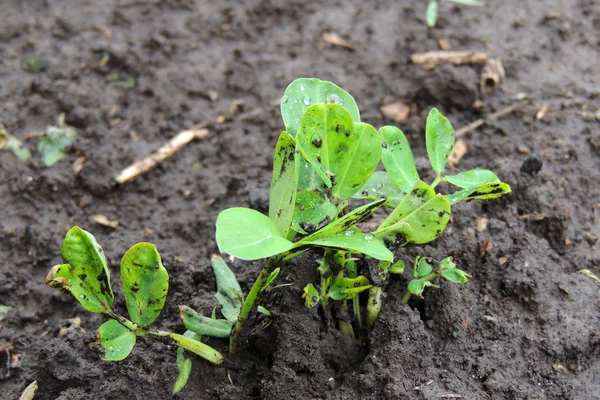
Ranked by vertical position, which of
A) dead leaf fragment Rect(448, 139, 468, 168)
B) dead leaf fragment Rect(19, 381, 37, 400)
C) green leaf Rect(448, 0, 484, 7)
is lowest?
dead leaf fragment Rect(19, 381, 37, 400)

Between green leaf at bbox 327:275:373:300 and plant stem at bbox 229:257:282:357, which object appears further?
green leaf at bbox 327:275:373:300

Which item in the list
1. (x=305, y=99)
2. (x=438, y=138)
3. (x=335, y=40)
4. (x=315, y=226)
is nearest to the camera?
(x=315, y=226)

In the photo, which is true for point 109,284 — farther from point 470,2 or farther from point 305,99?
point 470,2

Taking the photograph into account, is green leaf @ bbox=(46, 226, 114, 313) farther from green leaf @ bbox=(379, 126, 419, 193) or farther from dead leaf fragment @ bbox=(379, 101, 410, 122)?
dead leaf fragment @ bbox=(379, 101, 410, 122)

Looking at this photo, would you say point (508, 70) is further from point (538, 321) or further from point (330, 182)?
point (330, 182)

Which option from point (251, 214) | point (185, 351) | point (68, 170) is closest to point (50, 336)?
point (185, 351)

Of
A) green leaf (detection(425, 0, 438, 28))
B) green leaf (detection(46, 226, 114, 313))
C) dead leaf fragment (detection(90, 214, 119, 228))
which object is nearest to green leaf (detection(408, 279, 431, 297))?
green leaf (detection(46, 226, 114, 313))

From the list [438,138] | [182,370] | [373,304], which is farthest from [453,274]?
[182,370]

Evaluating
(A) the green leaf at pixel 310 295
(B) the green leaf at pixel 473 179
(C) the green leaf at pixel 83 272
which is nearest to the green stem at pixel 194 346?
(C) the green leaf at pixel 83 272
